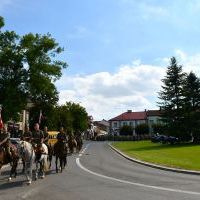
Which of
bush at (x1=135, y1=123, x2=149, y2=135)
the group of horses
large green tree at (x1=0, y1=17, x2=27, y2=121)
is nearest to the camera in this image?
the group of horses

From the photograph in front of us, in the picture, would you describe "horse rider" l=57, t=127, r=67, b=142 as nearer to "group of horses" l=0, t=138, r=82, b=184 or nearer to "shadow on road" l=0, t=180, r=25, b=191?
"group of horses" l=0, t=138, r=82, b=184

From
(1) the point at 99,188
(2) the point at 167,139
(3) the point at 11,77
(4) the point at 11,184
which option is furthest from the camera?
(2) the point at 167,139

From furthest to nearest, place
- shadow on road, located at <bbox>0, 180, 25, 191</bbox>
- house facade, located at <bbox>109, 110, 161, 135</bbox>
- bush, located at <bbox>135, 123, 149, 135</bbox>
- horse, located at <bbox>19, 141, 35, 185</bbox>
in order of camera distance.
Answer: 1. house facade, located at <bbox>109, 110, 161, 135</bbox>
2. bush, located at <bbox>135, 123, 149, 135</bbox>
3. horse, located at <bbox>19, 141, 35, 185</bbox>
4. shadow on road, located at <bbox>0, 180, 25, 191</bbox>

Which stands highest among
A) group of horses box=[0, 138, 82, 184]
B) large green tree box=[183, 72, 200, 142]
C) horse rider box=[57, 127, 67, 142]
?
large green tree box=[183, 72, 200, 142]

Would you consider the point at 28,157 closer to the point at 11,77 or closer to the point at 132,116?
the point at 11,77

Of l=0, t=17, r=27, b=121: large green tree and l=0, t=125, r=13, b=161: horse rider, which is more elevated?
l=0, t=17, r=27, b=121: large green tree

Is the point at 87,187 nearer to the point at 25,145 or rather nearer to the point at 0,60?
the point at 25,145

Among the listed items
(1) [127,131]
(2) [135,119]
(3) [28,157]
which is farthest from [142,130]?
(3) [28,157]

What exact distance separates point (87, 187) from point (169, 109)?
188ft

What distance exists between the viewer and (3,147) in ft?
59.2

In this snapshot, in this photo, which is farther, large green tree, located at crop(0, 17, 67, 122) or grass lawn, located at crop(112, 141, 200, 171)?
large green tree, located at crop(0, 17, 67, 122)

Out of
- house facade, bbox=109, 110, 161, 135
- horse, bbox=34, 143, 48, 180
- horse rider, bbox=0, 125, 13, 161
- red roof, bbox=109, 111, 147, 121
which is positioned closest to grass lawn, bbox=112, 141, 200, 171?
horse, bbox=34, 143, 48, 180

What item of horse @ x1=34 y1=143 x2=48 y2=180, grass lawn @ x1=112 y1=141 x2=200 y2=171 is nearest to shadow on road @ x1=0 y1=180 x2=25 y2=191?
horse @ x1=34 y1=143 x2=48 y2=180

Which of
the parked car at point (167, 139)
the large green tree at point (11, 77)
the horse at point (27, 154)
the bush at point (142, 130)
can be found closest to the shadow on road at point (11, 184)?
the horse at point (27, 154)
